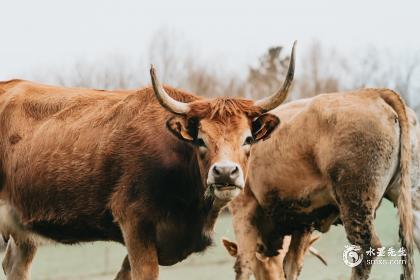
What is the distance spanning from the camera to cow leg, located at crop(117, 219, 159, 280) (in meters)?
6.77

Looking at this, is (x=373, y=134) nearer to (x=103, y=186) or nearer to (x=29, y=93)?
(x=103, y=186)

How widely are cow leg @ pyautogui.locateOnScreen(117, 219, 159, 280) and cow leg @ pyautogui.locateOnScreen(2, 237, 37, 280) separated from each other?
2.16 metres

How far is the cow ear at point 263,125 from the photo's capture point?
22.2 feet

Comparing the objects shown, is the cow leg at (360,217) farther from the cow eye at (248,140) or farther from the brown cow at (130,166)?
the cow eye at (248,140)

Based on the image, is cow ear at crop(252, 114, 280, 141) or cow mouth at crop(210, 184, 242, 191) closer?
cow mouth at crop(210, 184, 242, 191)

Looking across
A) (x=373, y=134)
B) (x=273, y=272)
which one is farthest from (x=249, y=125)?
(x=273, y=272)

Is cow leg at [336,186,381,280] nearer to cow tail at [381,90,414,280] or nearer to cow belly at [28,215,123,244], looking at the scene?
cow tail at [381,90,414,280]

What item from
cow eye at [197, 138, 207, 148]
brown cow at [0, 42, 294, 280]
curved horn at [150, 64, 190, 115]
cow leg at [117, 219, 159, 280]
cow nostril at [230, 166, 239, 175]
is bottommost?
cow leg at [117, 219, 159, 280]

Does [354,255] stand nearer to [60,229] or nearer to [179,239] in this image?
[179,239]

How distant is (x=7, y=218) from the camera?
7.91 metres

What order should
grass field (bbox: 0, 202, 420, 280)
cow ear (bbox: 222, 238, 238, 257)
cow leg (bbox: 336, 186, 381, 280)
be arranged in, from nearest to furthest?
1. cow leg (bbox: 336, 186, 381, 280)
2. cow ear (bbox: 222, 238, 238, 257)
3. grass field (bbox: 0, 202, 420, 280)

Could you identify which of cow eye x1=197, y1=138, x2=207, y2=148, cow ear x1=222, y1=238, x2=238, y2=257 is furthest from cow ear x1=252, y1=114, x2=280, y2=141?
cow ear x1=222, y1=238, x2=238, y2=257

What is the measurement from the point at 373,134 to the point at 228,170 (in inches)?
116

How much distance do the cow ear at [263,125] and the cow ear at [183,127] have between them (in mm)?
553
